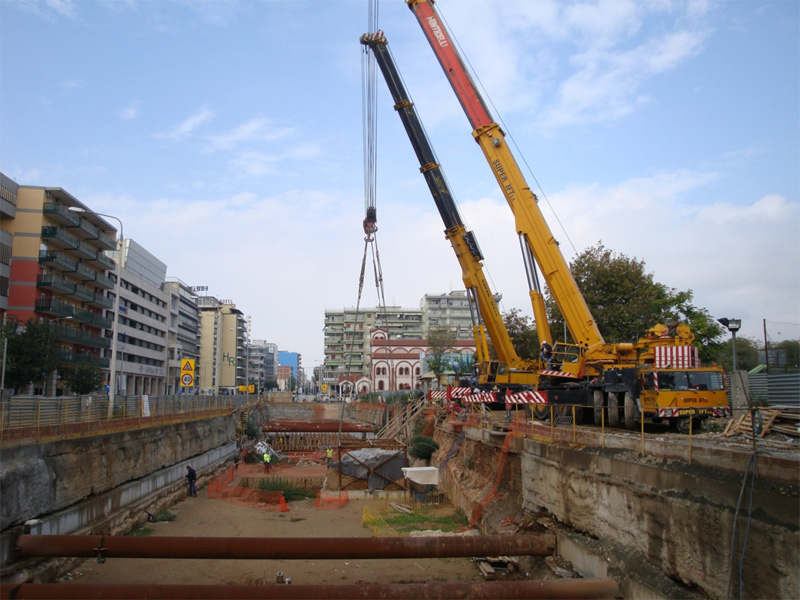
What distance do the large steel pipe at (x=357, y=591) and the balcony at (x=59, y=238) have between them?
41215 mm

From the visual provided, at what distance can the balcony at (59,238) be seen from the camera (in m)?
43.2

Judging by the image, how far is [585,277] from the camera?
31.0m

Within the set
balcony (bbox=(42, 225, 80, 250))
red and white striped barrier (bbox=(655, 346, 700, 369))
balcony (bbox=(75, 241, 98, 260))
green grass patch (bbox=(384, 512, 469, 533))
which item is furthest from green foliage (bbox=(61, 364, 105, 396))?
red and white striped barrier (bbox=(655, 346, 700, 369))

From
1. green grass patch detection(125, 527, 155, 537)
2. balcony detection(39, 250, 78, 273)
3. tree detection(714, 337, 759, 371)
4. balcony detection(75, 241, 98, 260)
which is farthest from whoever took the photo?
balcony detection(75, 241, 98, 260)

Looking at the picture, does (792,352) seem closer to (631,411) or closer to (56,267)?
(631,411)

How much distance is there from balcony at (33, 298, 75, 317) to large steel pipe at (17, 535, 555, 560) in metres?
37.7

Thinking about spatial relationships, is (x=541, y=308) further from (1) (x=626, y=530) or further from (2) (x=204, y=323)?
(2) (x=204, y=323)

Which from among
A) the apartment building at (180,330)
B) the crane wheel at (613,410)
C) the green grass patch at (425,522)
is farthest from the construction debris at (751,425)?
the apartment building at (180,330)

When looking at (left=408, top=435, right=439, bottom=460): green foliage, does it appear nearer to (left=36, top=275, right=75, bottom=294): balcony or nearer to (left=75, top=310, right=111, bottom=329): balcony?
(left=36, top=275, right=75, bottom=294): balcony

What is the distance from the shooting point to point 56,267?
147ft

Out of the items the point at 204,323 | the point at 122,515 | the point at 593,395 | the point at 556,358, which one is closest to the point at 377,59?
the point at 556,358

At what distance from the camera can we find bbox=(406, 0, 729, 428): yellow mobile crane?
44.4ft

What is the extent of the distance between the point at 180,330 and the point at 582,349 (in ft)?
280

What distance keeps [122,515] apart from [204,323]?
96.4 meters
